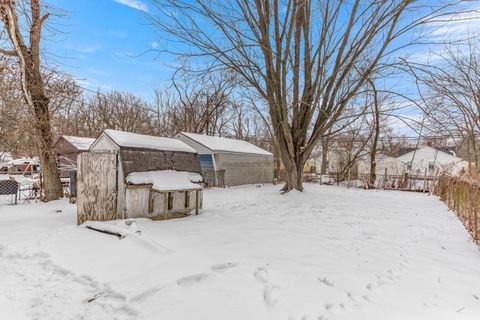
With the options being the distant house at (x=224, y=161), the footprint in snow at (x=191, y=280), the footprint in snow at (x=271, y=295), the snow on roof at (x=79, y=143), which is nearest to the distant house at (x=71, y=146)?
the snow on roof at (x=79, y=143)

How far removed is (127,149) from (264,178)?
1527 centimetres

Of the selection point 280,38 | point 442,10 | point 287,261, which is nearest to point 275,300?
point 287,261

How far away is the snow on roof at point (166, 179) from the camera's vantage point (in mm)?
5484

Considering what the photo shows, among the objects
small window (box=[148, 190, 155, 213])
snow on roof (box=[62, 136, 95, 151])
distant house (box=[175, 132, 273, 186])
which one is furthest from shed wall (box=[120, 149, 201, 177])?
snow on roof (box=[62, 136, 95, 151])

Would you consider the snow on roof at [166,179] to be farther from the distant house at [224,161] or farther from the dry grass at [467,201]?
the distant house at [224,161]

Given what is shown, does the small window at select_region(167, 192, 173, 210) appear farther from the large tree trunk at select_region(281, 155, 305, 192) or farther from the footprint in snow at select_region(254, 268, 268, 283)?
the large tree trunk at select_region(281, 155, 305, 192)

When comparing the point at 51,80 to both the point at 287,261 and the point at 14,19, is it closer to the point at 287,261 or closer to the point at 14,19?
the point at 14,19

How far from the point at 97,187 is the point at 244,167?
13.0 metres

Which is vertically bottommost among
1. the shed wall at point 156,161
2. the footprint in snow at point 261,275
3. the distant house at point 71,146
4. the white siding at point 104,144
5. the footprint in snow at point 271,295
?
the footprint in snow at point 271,295

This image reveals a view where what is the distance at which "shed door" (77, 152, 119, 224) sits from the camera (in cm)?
531

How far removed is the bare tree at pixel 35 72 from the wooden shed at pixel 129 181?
4465 mm

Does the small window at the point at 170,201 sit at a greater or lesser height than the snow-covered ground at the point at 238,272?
greater

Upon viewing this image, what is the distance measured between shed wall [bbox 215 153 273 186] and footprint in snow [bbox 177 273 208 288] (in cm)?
1307

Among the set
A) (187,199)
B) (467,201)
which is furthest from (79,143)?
(467,201)
